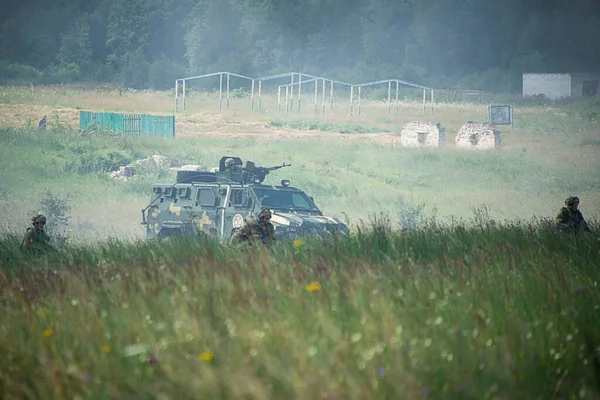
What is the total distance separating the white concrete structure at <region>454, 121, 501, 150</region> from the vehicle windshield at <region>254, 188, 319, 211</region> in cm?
3435

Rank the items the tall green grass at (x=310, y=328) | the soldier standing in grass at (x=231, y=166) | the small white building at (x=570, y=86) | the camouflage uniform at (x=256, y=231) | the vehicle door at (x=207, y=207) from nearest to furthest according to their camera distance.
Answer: the tall green grass at (x=310, y=328)
the camouflage uniform at (x=256, y=231)
the vehicle door at (x=207, y=207)
the soldier standing in grass at (x=231, y=166)
the small white building at (x=570, y=86)

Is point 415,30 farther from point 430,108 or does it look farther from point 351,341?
point 351,341

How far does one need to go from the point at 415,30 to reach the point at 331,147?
61.5 metres

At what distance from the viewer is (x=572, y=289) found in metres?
7.86

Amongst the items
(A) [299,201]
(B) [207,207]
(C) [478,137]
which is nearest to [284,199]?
(A) [299,201]

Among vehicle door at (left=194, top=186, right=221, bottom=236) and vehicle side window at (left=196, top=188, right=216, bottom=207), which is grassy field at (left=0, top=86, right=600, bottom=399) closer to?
vehicle door at (left=194, top=186, right=221, bottom=236)

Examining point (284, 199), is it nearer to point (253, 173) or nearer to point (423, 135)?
point (253, 173)

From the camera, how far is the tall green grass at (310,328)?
5797mm

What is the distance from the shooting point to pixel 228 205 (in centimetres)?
1967

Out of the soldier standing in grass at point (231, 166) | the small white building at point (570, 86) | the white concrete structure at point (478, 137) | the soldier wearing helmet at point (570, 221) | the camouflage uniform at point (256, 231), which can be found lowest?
the camouflage uniform at point (256, 231)

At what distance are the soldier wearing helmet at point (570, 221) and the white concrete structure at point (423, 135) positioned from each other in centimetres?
3806

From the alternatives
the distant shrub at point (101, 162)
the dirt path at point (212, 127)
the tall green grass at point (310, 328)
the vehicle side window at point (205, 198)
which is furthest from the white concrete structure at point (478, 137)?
the tall green grass at point (310, 328)

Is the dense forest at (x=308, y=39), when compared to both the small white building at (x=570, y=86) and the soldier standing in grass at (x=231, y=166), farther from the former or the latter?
the soldier standing in grass at (x=231, y=166)

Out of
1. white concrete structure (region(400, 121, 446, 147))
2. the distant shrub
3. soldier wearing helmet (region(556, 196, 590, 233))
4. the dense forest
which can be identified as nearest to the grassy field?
soldier wearing helmet (region(556, 196, 590, 233))
